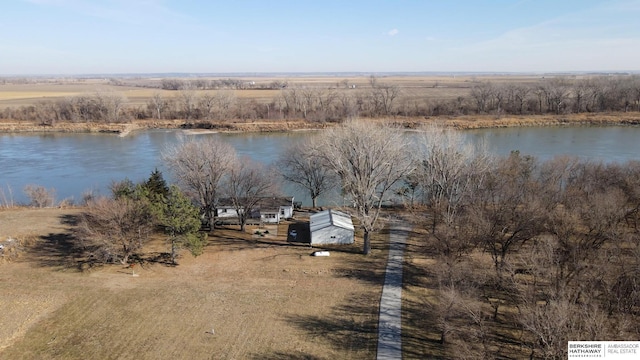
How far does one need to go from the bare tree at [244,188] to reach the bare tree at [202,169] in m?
0.85

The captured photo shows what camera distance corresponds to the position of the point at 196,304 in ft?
64.0

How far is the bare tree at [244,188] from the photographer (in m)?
29.6

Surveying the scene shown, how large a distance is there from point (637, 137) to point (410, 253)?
168 ft

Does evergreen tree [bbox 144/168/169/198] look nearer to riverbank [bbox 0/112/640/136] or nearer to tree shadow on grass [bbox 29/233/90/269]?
tree shadow on grass [bbox 29/233/90/269]

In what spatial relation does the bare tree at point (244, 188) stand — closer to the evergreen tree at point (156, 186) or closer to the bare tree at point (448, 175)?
the evergreen tree at point (156, 186)

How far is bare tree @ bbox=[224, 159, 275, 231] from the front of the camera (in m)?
29.6

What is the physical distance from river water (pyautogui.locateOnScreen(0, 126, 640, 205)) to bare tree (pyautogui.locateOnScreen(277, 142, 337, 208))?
9.19ft

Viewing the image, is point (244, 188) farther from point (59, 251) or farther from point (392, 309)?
point (392, 309)

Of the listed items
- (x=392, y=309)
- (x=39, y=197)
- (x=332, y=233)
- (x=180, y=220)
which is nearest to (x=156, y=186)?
(x=180, y=220)

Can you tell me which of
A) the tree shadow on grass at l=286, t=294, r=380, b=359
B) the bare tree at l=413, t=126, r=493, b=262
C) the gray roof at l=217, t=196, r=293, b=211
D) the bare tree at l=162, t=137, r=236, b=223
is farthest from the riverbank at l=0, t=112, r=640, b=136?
the tree shadow on grass at l=286, t=294, r=380, b=359

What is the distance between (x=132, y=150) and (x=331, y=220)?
38738 millimetres

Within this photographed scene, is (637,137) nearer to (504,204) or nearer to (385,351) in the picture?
(504,204)

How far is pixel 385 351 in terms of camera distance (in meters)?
16.0

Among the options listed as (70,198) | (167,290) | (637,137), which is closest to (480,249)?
(167,290)
